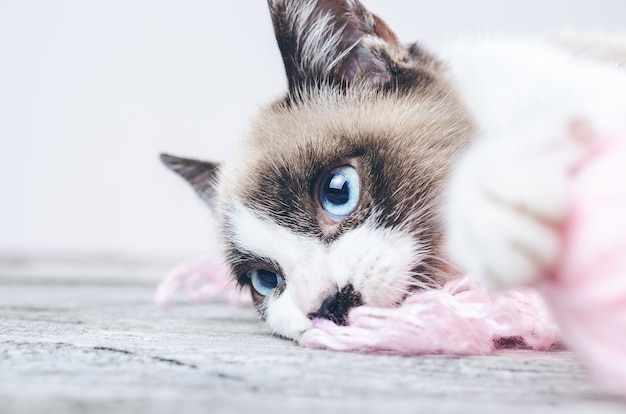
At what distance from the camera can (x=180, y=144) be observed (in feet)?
8.26

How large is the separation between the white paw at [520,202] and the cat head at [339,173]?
0.31 m

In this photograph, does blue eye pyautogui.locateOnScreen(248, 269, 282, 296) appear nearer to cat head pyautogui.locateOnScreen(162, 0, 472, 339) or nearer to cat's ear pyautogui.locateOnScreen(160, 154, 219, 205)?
cat head pyautogui.locateOnScreen(162, 0, 472, 339)

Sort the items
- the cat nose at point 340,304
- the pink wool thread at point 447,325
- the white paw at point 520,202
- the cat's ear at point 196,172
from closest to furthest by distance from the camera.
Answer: the white paw at point 520,202 → the pink wool thread at point 447,325 → the cat nose at point 340,304 → the cat's ear at point 196,172

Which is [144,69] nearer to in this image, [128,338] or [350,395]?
[128,338]

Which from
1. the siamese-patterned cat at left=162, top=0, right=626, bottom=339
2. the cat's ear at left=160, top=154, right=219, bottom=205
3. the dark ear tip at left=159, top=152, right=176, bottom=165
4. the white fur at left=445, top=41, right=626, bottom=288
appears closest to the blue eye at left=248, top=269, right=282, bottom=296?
the siamese-patterned cat at left=162, top=0, right=626, bottom=339

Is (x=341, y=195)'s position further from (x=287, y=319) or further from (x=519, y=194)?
(x=519, y=194)

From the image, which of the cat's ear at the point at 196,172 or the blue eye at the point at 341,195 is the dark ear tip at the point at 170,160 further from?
the blue eye at the point at 341,195

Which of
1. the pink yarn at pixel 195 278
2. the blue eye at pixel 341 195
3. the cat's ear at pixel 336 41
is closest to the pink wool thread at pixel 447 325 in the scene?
the blue eye at pixel 341 195

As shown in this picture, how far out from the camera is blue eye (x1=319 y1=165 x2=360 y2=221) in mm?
852

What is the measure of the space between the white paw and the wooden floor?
0.35 ft

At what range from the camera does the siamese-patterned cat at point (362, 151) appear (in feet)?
2.62

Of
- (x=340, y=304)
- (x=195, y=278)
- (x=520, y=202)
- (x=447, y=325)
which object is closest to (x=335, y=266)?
(x=340, y=304)

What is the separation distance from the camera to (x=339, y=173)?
871mm

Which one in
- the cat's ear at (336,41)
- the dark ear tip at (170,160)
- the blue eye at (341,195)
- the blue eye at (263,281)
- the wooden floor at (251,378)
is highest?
the cat's ear at (336,41)
